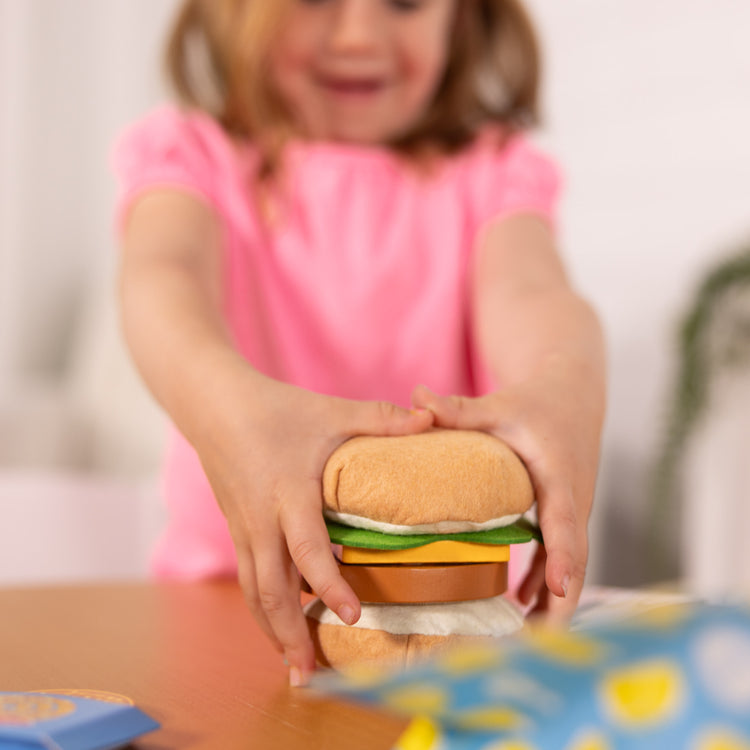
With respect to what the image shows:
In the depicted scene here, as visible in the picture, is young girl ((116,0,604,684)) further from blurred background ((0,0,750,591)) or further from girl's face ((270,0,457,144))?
blurred background ((0,0,750,591))

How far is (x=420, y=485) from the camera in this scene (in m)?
0.35

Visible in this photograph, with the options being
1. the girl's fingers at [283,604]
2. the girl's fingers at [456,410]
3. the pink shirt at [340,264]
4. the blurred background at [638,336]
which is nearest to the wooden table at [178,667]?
the girl's fingers at [283,604]

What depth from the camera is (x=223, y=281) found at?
818mm

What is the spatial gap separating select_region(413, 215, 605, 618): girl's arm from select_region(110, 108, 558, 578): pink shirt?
0.20 m

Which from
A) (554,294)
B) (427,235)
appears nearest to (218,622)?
(554,294)

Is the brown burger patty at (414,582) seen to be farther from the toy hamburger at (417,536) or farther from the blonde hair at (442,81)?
the blonde hair at (442,81)

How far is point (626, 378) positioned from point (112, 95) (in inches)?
82.2

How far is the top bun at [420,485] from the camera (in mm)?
354

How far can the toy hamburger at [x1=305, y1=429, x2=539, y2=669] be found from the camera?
1.17ft

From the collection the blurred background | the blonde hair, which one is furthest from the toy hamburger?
the blurred background

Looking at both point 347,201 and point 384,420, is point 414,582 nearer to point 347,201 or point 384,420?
point 384,420

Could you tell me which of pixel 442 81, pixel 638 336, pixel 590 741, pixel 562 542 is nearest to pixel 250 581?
pixel 562 542

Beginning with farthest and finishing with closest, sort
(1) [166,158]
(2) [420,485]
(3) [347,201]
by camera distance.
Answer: (3) [347,201] → (1) [166,158] → (2) [420,485]

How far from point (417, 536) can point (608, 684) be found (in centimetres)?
18
